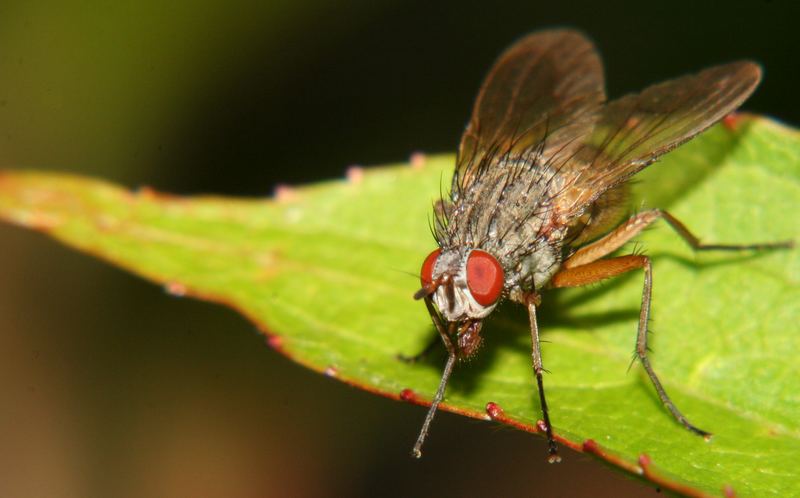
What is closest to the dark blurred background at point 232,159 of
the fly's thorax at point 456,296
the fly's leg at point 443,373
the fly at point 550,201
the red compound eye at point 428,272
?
the fly's leg at point 443,373

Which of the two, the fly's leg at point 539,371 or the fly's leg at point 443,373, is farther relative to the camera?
the fly's leg at point 443,373

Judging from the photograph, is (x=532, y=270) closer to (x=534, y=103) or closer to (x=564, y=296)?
(x=564, y=296)

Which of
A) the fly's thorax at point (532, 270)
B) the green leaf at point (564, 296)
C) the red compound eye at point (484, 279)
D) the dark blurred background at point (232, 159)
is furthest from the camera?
the dark blurred background at point (232, 159)

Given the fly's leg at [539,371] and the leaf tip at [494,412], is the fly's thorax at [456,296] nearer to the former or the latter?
the fly's leg at [539,371]

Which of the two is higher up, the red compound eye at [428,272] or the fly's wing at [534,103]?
the fly's wing at [534,103]

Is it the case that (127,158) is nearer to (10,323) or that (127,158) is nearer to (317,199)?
(10,323)
